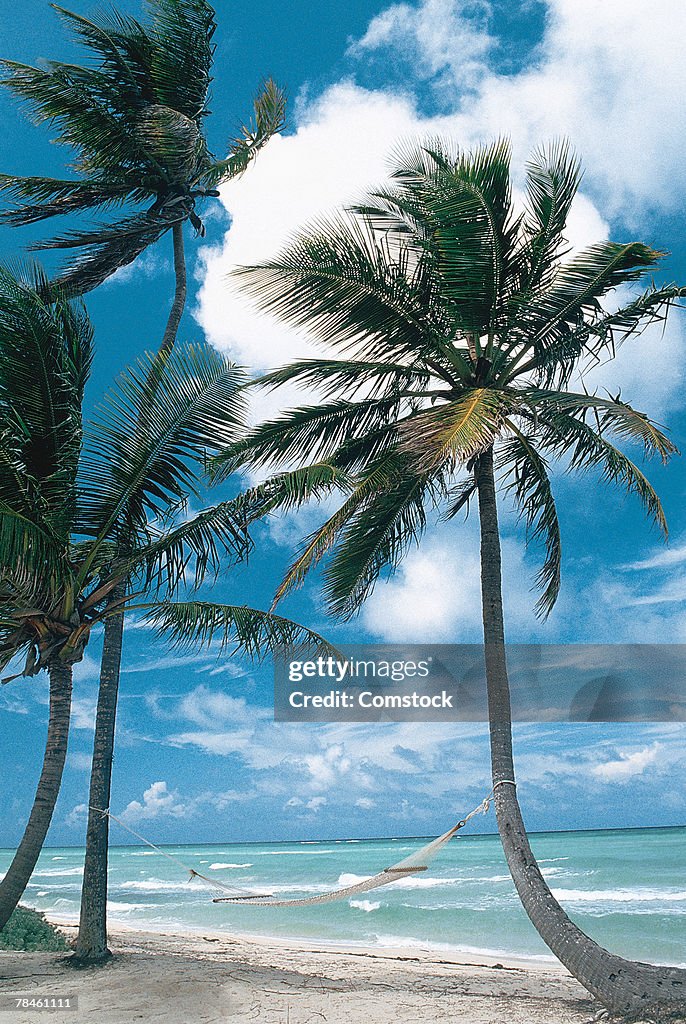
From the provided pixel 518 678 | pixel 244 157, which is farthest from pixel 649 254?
pixel 518 678

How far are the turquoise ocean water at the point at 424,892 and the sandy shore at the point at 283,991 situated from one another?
4100 millimetres

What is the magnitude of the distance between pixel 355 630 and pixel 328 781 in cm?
510

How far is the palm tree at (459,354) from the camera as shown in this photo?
18.7ft

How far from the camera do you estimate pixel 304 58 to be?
20.2m

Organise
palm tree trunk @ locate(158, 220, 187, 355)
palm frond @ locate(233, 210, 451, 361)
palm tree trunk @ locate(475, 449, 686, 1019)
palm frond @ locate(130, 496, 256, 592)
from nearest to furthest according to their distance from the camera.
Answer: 1. palm tree trunk @ locate(475, 449, 686, 1019)
2. palm frond @ locate(233, 210, 451, 361)
3. palm frond @ locate(130, 496, 256, 592)
4. palm tree trunk @ locate(158, 220, 187, 355)

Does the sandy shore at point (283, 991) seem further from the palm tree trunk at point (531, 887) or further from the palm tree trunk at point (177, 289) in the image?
the palm tree trunk at point (177, 289)

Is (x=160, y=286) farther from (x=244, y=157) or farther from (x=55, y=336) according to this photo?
(x=55, y=336)

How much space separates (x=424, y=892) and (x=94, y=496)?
14.3 metres

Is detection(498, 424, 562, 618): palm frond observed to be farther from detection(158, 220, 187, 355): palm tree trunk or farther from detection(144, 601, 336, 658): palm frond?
detection(158, 220, 187, 355): palm tree trunk

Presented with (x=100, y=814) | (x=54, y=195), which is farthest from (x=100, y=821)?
(x=54, y=195)

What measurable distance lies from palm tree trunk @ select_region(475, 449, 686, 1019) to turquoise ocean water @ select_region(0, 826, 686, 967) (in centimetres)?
547

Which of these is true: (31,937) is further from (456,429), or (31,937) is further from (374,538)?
(456,429)

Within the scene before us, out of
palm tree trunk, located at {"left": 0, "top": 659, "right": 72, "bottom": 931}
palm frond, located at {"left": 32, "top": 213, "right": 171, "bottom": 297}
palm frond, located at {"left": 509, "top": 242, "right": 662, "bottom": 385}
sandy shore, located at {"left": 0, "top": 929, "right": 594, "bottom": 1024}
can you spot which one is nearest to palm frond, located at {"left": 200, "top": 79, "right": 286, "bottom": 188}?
palm frond, located at {"left": 32, "top": 213, "right": 171, "bottom": 297}

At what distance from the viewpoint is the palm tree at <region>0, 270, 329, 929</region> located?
19.7 ft
